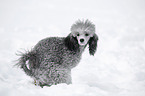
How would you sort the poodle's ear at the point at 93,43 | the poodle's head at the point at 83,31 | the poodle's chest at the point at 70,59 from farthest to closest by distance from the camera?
the poodle's ear at the point at 93,43
the poodle's chest at the point at 70,59
the poodle's head at the point at 83,31

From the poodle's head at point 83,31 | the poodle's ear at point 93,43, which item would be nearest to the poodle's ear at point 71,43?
the poodle's head at point 83,31

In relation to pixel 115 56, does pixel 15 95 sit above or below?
below

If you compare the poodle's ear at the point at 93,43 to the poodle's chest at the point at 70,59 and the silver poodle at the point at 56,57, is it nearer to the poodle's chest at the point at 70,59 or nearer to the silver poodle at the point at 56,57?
the silver poodle at the point at 56,57

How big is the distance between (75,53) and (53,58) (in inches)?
20.3

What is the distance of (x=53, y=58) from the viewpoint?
417cm

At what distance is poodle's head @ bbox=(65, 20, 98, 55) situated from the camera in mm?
4128

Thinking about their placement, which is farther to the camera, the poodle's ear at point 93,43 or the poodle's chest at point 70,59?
the poodle's ear at point 93,43

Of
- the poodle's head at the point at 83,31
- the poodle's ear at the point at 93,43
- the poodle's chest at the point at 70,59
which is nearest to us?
the poodle's head at the point at 83,31

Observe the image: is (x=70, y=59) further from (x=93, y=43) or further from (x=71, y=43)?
A: (x=93, y=43)

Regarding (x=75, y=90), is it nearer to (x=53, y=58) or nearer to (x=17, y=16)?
(x=53, y=58)

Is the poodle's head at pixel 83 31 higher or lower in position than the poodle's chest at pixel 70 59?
higher

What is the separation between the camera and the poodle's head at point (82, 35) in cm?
413

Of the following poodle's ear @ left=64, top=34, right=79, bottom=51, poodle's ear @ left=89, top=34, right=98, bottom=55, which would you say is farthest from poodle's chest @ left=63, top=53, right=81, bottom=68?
poodle's ear @ left=89, top=34, right=98, bottom=55

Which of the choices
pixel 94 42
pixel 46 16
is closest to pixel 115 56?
pixel 94 42
